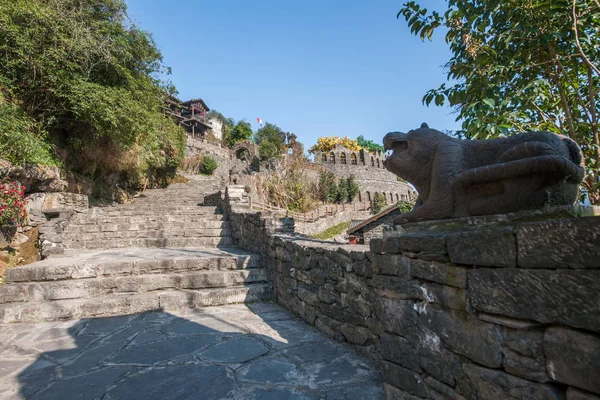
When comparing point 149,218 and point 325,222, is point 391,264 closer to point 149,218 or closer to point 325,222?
point 149,218

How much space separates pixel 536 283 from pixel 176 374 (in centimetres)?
233

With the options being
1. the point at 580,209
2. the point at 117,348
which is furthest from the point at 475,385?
the point at 117,348

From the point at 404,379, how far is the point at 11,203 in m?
6.45

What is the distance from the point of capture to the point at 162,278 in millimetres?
3889

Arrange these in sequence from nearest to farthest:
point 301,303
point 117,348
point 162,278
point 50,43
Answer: point 117,348, point 301,303, point 162,278, point 50,43

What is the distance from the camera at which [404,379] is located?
1573 millimetres

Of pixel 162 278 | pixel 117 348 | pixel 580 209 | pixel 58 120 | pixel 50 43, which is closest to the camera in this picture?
pixel 580 209

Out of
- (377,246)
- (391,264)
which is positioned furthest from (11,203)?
(391,264)

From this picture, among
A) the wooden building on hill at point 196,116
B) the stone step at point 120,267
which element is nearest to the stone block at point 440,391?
the stone step at point 120,267

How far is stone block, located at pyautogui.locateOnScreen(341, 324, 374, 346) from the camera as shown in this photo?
232cm

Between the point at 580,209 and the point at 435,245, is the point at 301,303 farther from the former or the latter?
the point at 580,209

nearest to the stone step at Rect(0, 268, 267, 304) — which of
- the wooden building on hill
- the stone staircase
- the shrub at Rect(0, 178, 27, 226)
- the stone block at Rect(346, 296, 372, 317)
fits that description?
the stone staircase

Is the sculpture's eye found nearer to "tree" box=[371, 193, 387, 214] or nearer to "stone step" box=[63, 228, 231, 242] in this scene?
"stone step" box=[63, 228, 231, 242]

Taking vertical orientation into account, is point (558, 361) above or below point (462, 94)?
below
